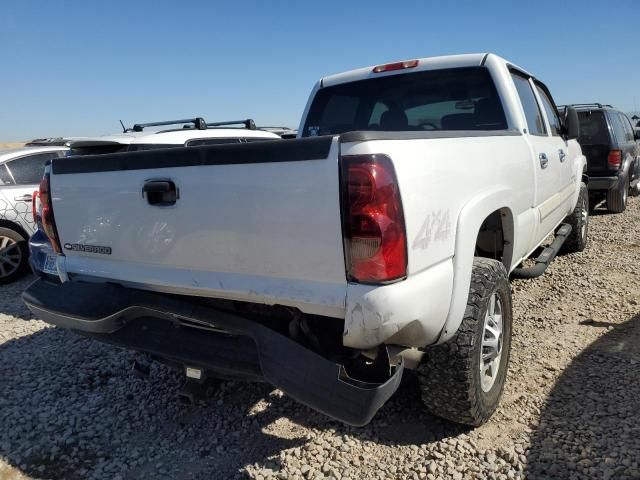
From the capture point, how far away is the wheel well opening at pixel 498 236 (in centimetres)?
299

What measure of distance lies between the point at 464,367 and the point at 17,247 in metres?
6.01

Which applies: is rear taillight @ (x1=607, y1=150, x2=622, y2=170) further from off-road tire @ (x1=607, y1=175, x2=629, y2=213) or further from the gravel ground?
the gravel ground

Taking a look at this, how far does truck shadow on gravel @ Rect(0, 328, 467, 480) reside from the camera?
2.50 metres

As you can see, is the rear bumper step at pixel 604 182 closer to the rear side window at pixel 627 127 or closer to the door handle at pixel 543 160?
the rear side window at pixel 627 127

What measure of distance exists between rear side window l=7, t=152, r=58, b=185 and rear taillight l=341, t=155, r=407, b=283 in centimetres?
608

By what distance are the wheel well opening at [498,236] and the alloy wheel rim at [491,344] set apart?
0.50 meters

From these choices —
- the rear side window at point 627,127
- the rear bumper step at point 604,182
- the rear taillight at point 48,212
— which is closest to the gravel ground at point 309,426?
the rear taillight at point 48,212

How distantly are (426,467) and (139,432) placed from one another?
5.35 feet

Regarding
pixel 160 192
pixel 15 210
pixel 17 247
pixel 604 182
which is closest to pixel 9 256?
pixel 17 247

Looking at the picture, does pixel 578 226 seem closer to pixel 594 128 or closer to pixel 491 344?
pixel 594 128

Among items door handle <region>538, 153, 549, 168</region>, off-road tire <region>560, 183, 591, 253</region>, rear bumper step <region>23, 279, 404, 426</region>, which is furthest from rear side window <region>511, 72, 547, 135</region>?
rear bumper step <region>23, 279, 404, 426</region>

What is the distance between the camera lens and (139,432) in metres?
2.79

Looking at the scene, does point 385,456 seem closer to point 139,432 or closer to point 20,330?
point 139,432

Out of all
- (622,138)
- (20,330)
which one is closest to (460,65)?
(20,330)
